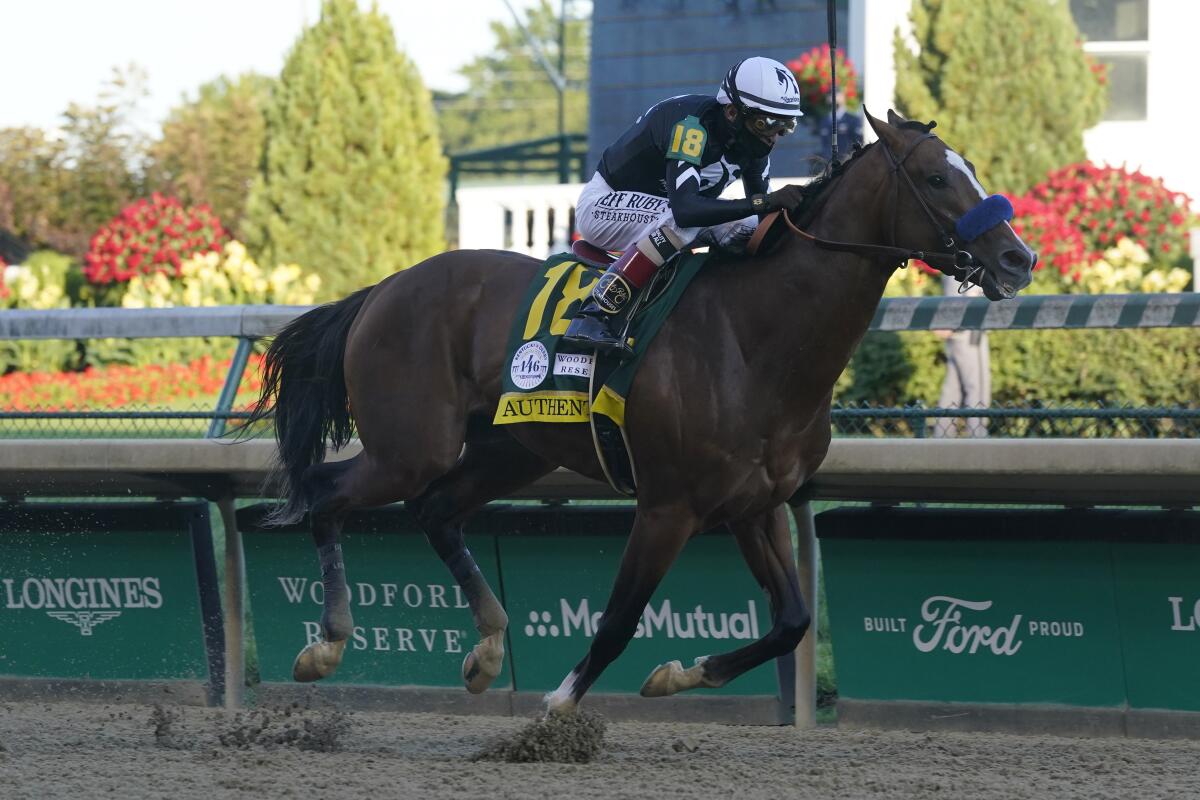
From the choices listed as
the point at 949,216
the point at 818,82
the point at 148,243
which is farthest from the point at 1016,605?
the point at 148,243

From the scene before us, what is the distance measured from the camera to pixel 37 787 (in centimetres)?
455

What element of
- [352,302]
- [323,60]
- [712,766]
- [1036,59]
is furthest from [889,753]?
[323,60]

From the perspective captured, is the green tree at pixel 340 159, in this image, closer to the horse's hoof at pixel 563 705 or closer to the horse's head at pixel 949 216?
the horse's hoof at pixel 563 705

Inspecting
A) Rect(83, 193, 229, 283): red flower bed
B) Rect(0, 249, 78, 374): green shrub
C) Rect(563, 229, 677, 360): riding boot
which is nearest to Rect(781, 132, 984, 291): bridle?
Rect(563, 229, 677, 360): riding boot

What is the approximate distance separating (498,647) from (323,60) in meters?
16.1

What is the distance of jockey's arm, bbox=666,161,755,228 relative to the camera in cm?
484

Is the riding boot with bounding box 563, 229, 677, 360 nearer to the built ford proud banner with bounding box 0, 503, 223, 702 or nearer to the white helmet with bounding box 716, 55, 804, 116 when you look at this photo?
the white helmet with bounding box 716, 55, 804, 116

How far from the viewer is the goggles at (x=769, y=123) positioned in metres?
4.91

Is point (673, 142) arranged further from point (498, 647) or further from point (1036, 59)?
point (1036, 59)

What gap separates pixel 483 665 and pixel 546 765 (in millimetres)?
660

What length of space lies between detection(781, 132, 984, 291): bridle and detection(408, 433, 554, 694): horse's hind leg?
1.37 metres

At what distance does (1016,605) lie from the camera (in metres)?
5.42

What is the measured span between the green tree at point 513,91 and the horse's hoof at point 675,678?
69.0 m

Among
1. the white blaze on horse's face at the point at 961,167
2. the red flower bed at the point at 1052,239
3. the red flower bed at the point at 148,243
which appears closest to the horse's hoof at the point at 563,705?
the white blaze on horse's face at the point at 961,167
